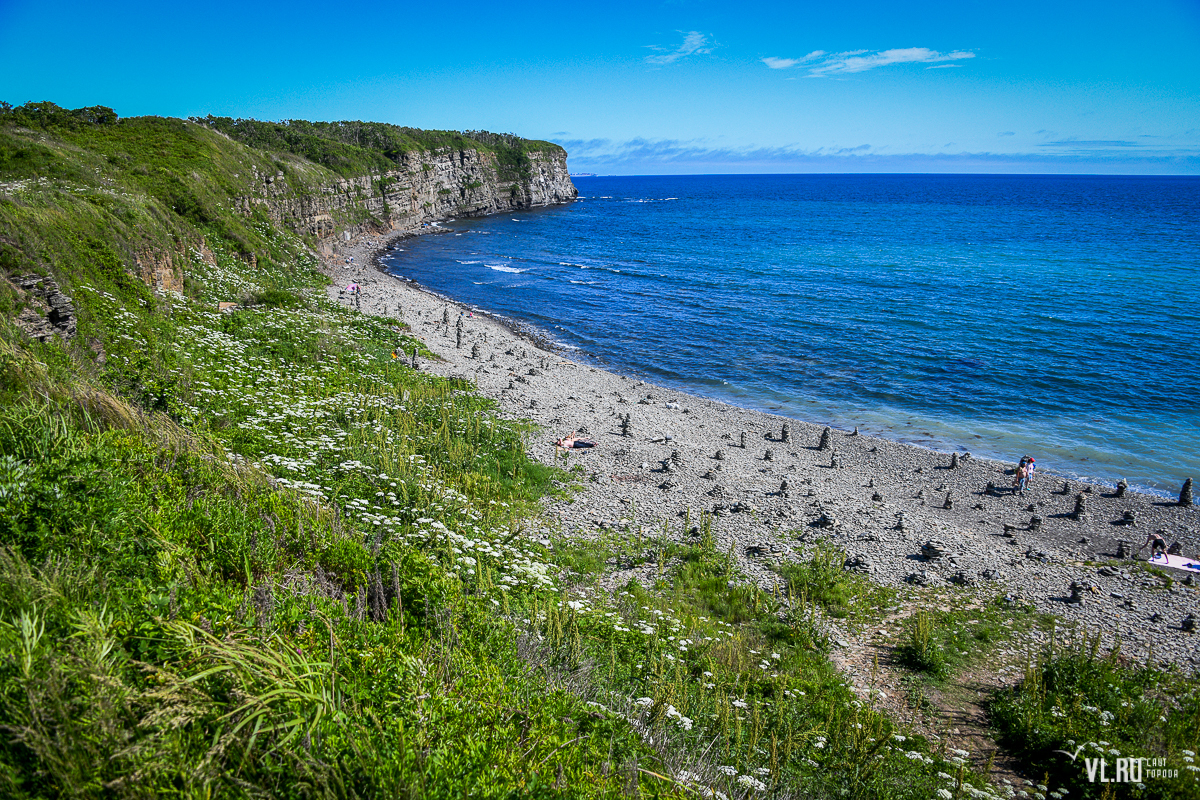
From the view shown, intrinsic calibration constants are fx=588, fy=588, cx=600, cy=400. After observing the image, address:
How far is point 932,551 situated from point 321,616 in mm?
→ 18389

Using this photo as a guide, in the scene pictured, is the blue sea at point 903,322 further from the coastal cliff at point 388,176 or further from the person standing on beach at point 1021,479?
the coastal cliff at point 388,176

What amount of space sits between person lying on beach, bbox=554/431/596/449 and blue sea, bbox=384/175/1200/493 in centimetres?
1386

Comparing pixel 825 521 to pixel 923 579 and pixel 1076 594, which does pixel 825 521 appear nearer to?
pixel 923 579

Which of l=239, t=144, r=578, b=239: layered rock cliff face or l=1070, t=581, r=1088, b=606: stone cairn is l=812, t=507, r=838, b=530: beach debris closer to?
l=1070, t=581, r=1088, b=606: stone cairn

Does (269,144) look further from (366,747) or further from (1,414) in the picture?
(366,747)

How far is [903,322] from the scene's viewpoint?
163 feet

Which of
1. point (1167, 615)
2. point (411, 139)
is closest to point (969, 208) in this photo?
point (411, 139)

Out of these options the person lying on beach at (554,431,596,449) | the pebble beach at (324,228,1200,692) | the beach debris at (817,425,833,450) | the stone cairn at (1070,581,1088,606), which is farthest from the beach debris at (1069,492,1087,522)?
the person lying on beach at (554,431,596,449)

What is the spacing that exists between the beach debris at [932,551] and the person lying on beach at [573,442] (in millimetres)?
12226

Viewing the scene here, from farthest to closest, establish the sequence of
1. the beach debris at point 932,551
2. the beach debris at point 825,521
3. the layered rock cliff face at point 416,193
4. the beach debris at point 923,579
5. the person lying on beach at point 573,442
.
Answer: the layered rock cliff face at point 416,193 → the person lying on beach at point 573,442 → the beach debris at point 825,521 → the beach debris at point 932,551 → the beach debris at point 923,579

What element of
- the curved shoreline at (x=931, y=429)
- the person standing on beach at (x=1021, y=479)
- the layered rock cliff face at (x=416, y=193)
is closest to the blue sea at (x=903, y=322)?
the curved shoreline at (x=931, y=429)

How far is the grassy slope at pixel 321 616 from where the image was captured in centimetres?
430

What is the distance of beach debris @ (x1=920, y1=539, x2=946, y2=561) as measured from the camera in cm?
1839

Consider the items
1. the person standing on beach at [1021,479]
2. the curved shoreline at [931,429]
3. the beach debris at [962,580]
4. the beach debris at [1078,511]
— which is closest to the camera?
the beach debris at [962,580]
